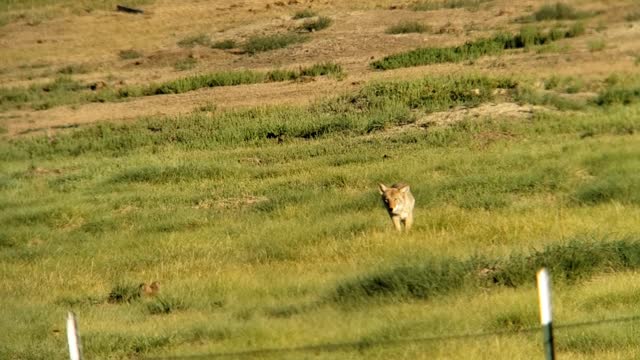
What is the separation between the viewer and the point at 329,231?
12164 millimetres

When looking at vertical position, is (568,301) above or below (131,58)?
above

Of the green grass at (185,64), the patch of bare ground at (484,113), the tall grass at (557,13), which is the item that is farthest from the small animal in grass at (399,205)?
the green grass at (185,64)

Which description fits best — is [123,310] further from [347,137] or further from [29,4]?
[29,4]

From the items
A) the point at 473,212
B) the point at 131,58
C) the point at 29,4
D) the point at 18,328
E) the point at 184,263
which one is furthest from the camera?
the point at 29,4

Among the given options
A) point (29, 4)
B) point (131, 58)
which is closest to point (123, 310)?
point (131, 58)

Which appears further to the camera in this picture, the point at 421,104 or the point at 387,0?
the point at 387,0

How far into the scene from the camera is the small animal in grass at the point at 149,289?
394 inches

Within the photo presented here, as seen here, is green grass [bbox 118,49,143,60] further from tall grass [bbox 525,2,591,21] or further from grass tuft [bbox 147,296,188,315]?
grass tuft [bbox 147,296,188,315]

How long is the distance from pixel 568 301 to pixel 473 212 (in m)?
4.07

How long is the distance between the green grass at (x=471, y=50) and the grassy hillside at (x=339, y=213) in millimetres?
323

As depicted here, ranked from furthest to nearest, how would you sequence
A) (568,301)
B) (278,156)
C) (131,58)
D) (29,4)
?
(29,4), (131,58), (278,156), (568,301)

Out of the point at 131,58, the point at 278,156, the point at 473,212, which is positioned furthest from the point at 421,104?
the point at 131,58

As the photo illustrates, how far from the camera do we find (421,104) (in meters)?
20.6

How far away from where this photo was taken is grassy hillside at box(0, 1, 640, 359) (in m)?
8.34
